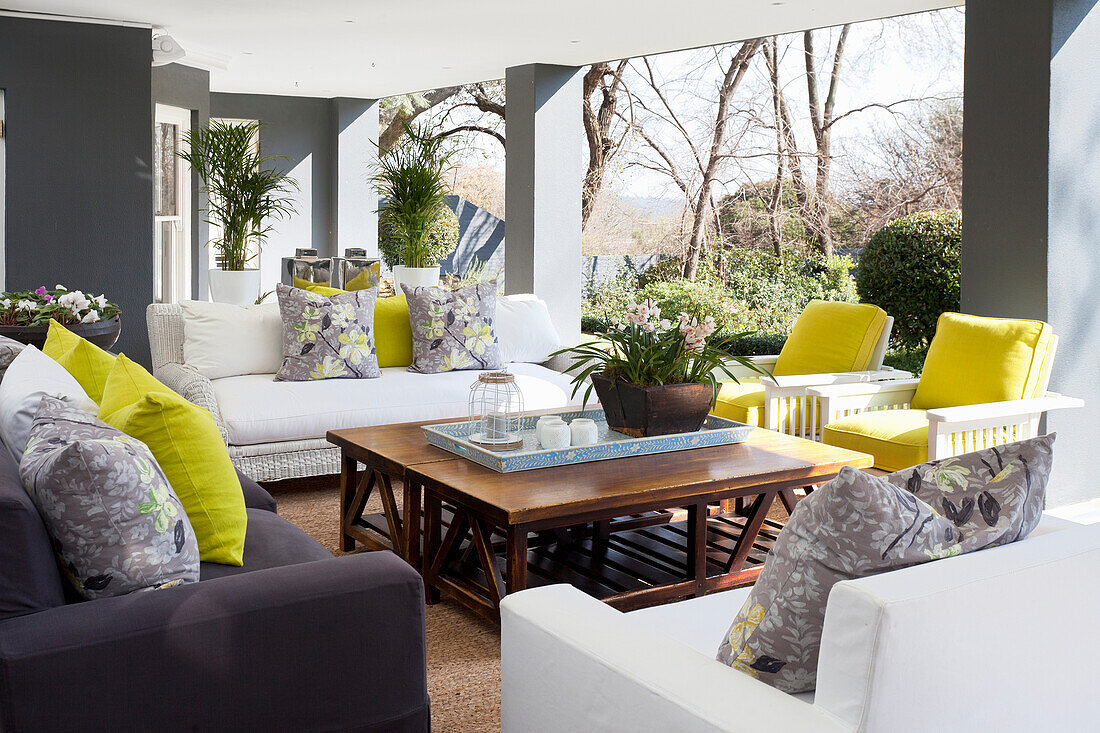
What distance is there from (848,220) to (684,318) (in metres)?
7.30

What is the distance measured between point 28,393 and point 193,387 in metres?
2.19

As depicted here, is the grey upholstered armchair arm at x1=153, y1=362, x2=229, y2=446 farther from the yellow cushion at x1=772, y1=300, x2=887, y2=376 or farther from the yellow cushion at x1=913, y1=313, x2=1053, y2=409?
the yellow cushion at x1=913, y1=313, x2=1053, y2=409

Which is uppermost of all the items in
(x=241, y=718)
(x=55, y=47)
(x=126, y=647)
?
(x=55, y=47)

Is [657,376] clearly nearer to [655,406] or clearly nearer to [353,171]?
[655,406]

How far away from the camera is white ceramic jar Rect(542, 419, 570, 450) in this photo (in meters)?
3.34

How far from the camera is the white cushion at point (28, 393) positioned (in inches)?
85.7

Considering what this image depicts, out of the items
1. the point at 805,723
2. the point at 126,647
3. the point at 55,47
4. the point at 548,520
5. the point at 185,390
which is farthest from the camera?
the point at 55,47

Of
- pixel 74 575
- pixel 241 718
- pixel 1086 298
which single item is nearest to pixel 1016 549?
pixel 241 718

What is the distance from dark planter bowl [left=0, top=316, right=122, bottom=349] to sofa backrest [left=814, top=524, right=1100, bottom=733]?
344 centimetres

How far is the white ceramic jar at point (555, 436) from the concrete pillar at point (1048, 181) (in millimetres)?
2525

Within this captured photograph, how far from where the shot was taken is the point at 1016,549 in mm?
1546

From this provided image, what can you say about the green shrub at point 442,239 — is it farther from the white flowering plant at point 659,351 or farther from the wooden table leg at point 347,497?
the white flowering plant at point 659,351

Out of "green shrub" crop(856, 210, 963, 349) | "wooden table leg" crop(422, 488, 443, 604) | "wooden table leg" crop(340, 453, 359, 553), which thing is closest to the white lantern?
"wooden table leg" crop(422, 488, 443, 604)

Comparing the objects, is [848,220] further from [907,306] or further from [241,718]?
[241,718]
